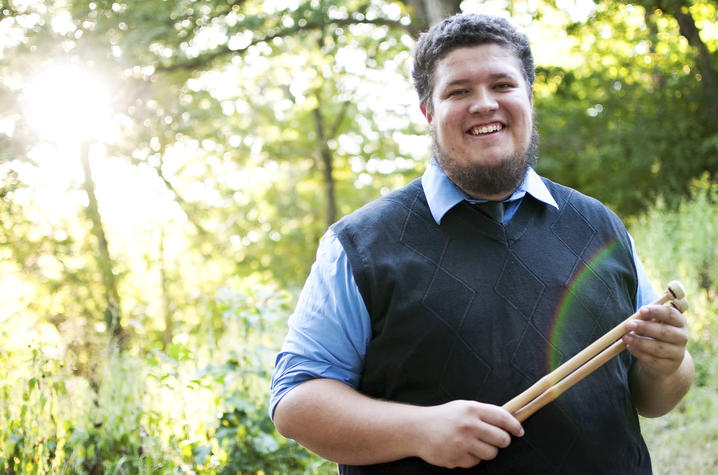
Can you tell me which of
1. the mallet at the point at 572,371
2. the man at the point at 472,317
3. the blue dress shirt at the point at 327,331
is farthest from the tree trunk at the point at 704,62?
the blue dress shirt at the point at 327,331

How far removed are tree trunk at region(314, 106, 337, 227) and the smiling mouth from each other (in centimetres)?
1260

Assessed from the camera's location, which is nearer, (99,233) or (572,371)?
(572,371)

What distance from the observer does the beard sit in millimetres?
1685

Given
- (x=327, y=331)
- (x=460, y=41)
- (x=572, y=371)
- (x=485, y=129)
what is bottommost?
(x=572, y=371)

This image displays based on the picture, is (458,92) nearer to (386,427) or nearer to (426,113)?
(426,113)

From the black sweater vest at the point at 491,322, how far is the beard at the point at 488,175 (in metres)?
0.06

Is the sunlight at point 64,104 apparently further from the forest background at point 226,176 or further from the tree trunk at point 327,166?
the tree trunk at point 327,166

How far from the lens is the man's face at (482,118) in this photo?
1.68 meters

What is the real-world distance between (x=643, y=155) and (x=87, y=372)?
292 inches

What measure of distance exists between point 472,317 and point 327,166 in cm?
1336

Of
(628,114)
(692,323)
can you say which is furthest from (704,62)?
(692,323)

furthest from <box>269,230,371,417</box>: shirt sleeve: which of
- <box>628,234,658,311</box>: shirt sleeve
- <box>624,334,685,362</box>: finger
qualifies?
<box>628,234,658,311</box>: shirt sleeve

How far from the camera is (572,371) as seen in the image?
1405mm

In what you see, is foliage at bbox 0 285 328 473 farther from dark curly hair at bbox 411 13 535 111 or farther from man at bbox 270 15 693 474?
dark curly hair at bbox 411 13 535 111
